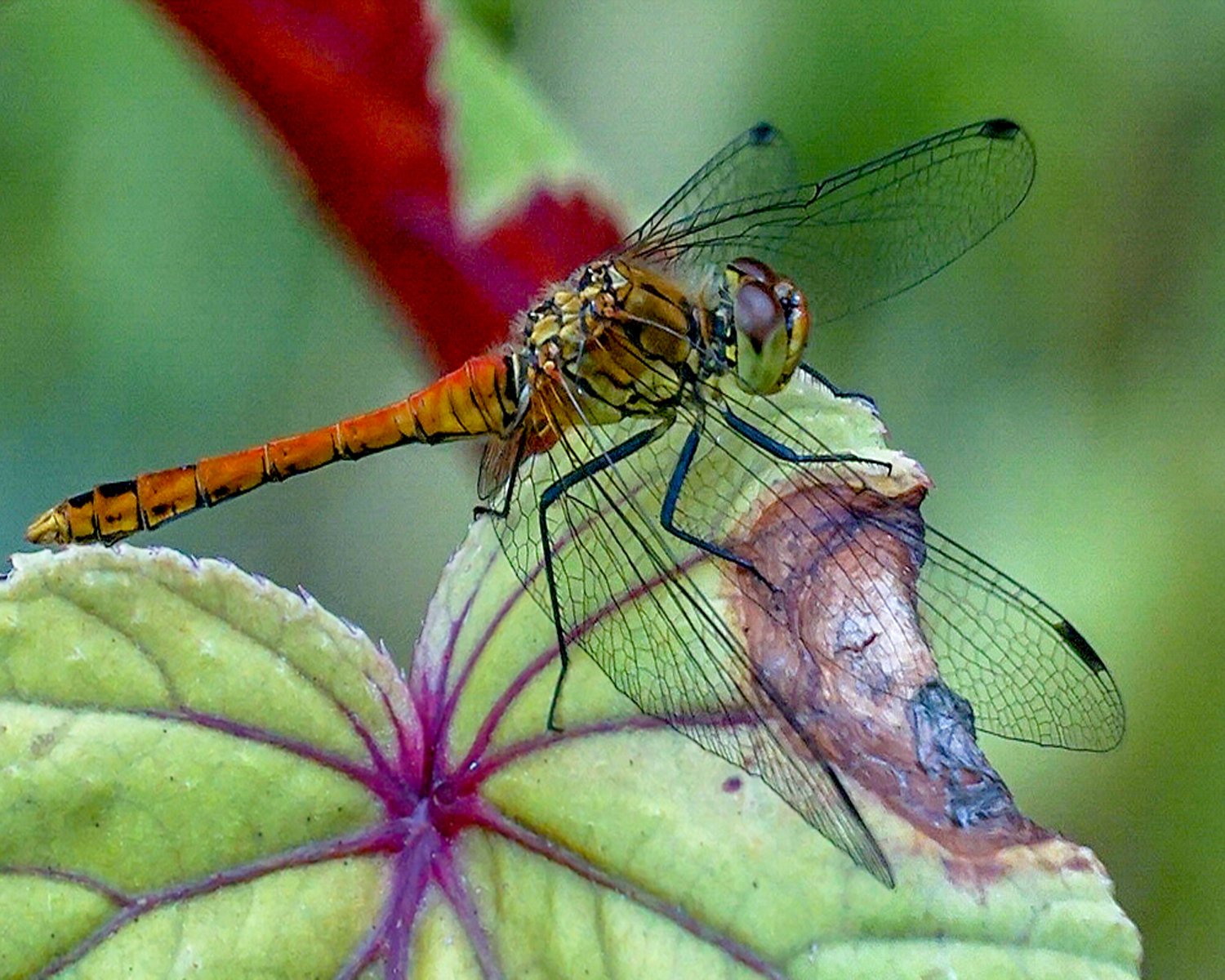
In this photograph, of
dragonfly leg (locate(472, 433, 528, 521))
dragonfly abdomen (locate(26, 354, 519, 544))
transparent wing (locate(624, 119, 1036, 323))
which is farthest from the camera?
transparent wing (locate(624, 119, 1036, 323))

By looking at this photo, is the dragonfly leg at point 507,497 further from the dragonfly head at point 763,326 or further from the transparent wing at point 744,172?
the transparent wing at point 744,172

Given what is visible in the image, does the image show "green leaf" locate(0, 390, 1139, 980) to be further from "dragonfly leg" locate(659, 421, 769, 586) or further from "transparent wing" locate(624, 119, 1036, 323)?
"transparent wing" locate(624, 119, 1036, 323)

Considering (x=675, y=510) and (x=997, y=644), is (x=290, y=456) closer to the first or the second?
(x=675, y=510)

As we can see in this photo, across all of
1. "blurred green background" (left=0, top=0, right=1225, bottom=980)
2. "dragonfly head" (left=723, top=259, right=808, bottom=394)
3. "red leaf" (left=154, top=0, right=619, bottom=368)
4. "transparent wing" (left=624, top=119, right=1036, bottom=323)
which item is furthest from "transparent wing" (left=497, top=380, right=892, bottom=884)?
"blurred green background" (left=0, top=0, right=1225, bottom=980)

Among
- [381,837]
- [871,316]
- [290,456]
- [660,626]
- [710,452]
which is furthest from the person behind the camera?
[871,316]

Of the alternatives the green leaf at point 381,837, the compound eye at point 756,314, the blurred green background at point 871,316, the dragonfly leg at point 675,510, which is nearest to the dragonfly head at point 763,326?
the compound eye at point 756,314

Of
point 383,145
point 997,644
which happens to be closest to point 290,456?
point 383,145
